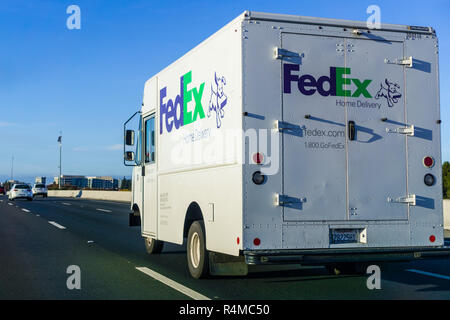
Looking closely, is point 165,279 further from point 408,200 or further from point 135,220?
point 135,220

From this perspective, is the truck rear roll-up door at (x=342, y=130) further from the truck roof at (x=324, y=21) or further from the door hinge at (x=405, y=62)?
the truck roof at (x=324, y=21)

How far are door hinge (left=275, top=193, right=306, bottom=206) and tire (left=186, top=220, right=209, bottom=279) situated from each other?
1.50 metres

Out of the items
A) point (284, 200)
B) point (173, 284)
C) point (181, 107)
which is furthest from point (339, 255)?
point (181, 107)

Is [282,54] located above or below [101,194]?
above

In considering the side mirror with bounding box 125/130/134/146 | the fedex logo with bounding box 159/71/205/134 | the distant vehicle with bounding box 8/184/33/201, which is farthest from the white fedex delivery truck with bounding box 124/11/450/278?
the distant vehicle with bounding box 8/184/33/201

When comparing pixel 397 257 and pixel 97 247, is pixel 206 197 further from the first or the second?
pixel 97 247

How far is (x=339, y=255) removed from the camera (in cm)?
743

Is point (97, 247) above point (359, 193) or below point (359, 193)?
below

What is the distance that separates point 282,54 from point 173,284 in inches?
133

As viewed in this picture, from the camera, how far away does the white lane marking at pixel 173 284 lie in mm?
7348

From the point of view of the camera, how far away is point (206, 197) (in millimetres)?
8305

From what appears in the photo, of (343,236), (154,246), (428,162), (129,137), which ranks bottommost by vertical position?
(154,246)

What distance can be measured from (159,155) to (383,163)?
4.26 metres
